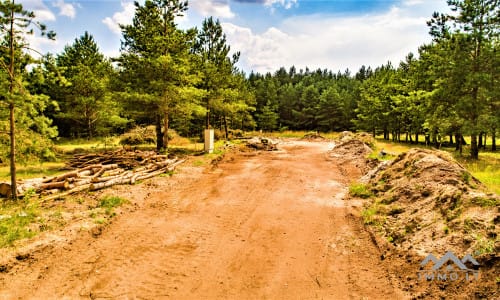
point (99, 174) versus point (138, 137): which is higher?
point (138, 137)

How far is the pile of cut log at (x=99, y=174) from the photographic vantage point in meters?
9.49

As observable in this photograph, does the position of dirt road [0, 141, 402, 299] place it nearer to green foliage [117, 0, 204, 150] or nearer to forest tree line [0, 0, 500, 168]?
forest tree line [0, 0, 500, 168]

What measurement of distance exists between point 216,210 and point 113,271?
12.7 ft

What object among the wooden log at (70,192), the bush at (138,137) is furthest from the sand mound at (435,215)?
the bush at (138,137)

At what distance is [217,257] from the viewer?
596 cm

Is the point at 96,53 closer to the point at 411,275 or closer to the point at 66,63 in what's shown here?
the point at 66,63

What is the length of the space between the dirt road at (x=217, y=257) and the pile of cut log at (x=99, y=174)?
2.12 m

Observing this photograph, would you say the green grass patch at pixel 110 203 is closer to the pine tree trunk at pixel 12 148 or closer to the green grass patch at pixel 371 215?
the pine tree trunk at pixel 12 148

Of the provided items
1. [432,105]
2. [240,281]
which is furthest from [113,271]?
[432,105]

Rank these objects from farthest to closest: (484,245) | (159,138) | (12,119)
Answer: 1. (159,138)
2. (12,119)
3. (484,245)

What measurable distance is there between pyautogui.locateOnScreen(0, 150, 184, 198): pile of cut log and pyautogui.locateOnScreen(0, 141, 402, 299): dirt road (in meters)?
2.12

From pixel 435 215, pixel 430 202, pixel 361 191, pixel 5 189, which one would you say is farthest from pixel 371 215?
pixel 5 189

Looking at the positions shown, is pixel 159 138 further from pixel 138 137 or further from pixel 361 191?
pixel 361 191

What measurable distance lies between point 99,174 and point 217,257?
8062 millimetres
